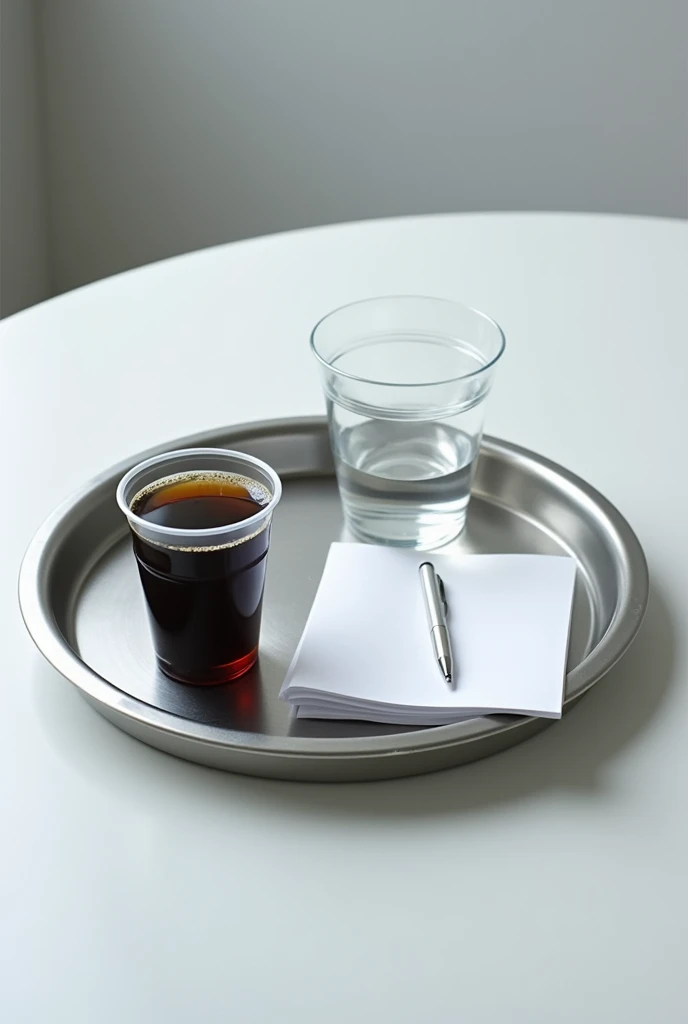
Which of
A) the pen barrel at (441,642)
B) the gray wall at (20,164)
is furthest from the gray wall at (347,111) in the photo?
the pen barrel at (441,642)

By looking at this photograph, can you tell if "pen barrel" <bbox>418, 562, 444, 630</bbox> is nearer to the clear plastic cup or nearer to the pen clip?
the pen clip

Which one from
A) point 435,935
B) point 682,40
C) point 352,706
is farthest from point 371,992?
point 682,40

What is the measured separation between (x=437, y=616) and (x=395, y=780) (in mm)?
134

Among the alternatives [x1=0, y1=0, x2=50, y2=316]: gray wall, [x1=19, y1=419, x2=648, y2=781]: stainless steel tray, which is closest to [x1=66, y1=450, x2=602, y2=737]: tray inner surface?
[x1=19, y1=419, x2=648, y2=781]: stainless steel tray

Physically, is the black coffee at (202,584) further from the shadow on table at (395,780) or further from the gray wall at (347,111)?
the gray wall at (347,111)

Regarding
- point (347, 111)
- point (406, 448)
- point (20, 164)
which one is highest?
point (406, 448)

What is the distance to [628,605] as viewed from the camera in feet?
Answer: 2.49

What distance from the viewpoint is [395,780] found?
2.15 feet

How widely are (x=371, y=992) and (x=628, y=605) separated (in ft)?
1.10

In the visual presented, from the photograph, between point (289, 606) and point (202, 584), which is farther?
point (289, 606)

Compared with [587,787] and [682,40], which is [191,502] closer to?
[587,787]

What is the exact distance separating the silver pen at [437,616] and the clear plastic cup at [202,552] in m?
0.12

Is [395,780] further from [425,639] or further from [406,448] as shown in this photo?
[406,448]

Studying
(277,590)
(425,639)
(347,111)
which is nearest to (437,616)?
(425,639)
